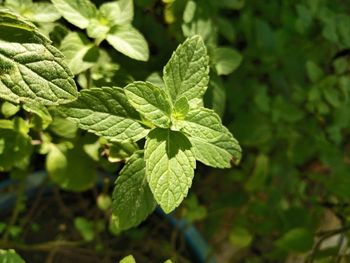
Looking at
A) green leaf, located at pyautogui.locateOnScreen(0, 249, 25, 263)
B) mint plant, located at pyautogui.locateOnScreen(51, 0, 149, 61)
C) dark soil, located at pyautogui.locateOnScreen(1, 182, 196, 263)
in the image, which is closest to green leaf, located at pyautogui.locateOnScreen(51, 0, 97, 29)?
mint plant, located at pyautogui.locateOnScreen(51, 0, 149, 61)

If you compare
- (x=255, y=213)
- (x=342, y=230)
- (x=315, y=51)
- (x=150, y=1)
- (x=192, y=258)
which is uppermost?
(x=150, y=1)

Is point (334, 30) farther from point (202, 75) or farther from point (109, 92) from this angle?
point (109, 92)

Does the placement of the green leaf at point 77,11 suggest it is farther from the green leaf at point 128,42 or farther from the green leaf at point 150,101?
the green leaf at point 150,101

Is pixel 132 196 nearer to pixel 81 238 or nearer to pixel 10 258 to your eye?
pixel 10 258

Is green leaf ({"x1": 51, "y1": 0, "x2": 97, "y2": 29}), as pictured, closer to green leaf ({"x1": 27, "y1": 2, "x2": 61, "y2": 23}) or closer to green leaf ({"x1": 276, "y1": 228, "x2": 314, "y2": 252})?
green leaf ({"x1": 27, "y1": 2, "x2": 61, "y2": 23})

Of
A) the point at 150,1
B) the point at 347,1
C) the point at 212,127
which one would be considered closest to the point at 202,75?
the point at 212,127

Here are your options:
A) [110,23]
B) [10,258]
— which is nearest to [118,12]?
[110,23]
